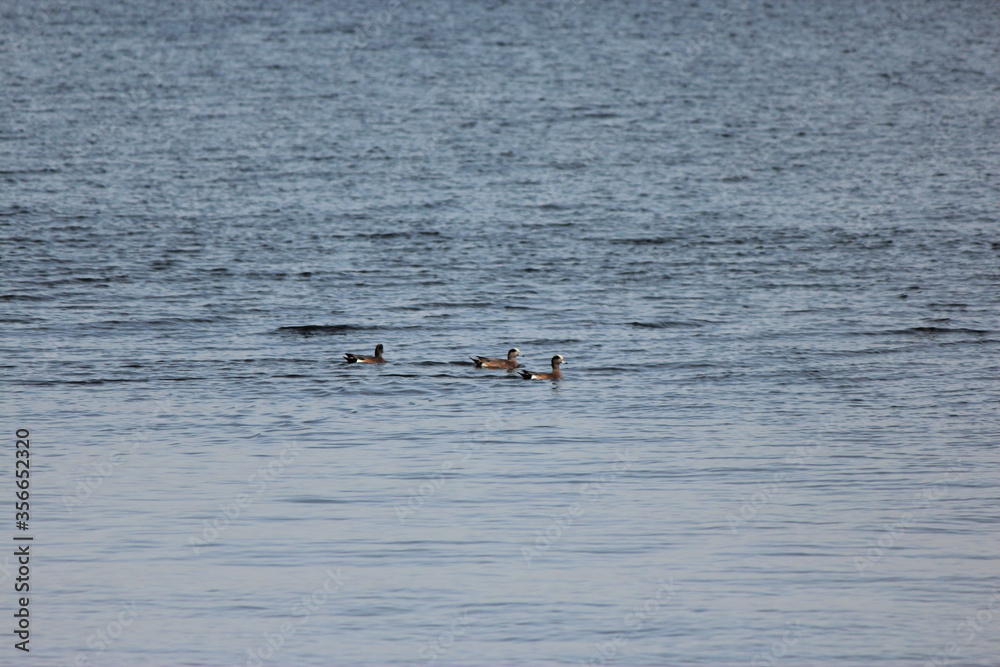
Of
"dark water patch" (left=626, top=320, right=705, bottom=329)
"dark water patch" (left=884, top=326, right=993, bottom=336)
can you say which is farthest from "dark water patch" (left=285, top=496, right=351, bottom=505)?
"dark water patch" (left=884, top=326, right=993, bottom=336)

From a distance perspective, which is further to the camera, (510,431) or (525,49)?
(525,49)

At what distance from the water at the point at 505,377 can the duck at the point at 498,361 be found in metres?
0.26

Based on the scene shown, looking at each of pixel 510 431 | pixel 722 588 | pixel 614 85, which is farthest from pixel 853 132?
pixel 722 588

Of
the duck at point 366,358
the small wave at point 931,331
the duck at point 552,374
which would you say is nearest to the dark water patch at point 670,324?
the small wave at point 931,331

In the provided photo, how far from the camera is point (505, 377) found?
2595 centimetres

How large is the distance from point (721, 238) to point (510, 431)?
2006 cm

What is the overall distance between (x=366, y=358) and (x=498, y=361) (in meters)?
2.58

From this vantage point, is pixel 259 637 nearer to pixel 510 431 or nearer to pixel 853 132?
pixel 510 431

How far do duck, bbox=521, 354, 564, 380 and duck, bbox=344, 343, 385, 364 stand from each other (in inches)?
114

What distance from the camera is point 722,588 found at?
1424cm

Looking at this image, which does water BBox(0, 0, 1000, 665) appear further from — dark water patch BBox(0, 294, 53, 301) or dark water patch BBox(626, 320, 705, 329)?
dark water patch BBox(0, 294, 53, 301)

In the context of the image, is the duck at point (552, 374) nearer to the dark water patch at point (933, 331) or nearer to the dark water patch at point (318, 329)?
the dark water patch at point (318, 329)

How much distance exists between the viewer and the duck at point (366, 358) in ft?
85.2

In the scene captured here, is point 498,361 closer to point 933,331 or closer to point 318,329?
point 318,329
